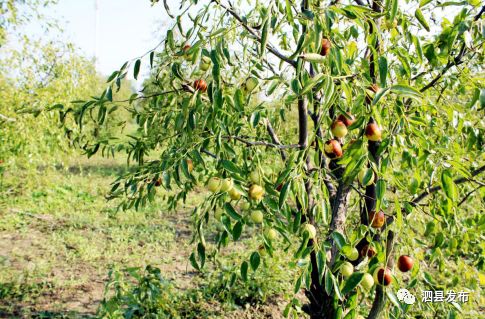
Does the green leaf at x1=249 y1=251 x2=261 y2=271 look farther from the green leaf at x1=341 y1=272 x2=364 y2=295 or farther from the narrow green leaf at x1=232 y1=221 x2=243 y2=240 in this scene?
the green leaf at x1=341 y1=272 x2=364 y2=295

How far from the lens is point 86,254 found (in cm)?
405

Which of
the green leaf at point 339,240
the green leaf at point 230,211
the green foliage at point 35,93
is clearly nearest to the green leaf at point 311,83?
the green leaf at point 230,211

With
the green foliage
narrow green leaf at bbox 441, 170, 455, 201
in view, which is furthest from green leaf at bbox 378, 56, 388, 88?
the green foliage

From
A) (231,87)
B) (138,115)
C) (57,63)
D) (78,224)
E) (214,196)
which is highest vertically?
(57,63)

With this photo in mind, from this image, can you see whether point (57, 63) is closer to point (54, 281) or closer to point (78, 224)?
point (78, 224)

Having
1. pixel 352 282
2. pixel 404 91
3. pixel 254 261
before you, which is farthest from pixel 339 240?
pixel 404 91

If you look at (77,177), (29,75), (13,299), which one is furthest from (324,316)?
(77,177)

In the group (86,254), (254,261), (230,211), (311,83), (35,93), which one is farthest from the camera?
(35,93)

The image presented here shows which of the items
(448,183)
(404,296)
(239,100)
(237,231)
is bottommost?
(404,296)

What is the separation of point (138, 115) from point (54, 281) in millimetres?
2429

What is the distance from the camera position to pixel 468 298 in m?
1.83

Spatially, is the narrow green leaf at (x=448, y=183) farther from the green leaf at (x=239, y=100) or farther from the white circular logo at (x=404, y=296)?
the green leaf at (x=239, y=100)

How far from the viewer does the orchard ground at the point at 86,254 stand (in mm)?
3037

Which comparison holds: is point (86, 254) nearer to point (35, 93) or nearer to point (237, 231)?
point (35, 93)
